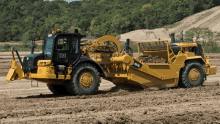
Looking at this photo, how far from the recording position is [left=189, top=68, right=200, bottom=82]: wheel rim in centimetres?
1144

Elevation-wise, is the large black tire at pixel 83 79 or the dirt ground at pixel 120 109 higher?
the large black tire at pixel 83 79

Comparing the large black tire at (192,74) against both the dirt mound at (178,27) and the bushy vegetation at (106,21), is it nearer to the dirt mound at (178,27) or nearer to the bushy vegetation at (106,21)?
the dirt mound at (178,27)

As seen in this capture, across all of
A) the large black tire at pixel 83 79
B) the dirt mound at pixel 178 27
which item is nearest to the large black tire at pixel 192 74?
the large black tire at pixel 83 79

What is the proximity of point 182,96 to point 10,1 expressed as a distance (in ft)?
456

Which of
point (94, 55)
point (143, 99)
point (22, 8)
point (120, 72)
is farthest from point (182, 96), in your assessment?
point (22, 8)

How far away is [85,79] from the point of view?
9516mm

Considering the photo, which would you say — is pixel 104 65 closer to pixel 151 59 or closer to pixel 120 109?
pixel 151 59

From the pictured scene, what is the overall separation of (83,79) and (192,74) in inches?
173

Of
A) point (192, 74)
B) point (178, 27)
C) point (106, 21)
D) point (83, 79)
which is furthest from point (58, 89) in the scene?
point (106, 21)

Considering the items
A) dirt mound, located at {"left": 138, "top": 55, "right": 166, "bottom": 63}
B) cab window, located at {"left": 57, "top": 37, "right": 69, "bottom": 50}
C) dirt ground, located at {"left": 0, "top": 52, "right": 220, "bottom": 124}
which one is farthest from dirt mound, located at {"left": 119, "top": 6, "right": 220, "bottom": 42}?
dirt ground, located at {"left": 0, "top": 52, "right": 220, "bottom": 124}

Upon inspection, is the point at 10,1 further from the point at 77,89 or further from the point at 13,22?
the point at 77,89

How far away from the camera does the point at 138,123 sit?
6102 millimetres

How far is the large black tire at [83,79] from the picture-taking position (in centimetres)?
931

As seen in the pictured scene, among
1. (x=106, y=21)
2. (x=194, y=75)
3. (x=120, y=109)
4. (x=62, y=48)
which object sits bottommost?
(x=120, y=109)
